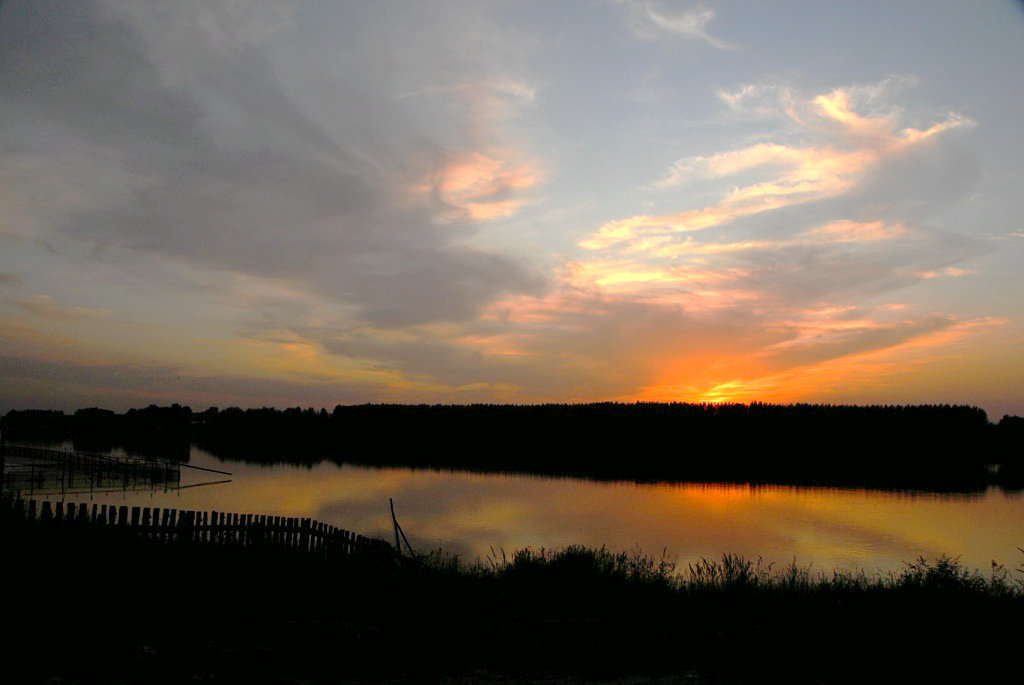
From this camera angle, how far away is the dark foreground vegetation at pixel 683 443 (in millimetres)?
71250

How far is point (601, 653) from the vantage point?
25.6ft

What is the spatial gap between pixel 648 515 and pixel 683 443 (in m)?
63.1

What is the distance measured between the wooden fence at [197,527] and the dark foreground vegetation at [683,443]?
165 ft

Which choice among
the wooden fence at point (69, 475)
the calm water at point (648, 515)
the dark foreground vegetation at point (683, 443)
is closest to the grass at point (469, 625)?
the calm water at point (648, 515)

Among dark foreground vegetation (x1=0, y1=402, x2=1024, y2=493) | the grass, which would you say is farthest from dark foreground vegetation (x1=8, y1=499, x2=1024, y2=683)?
dark foreground vegetation (x1=0, y1=402, x2=1024, y2=493)

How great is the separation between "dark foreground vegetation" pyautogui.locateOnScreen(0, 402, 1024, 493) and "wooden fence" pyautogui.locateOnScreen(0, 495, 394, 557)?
50175mm

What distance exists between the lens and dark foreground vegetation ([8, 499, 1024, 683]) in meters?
7.25

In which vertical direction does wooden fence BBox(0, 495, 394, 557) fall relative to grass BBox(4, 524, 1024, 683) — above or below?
above

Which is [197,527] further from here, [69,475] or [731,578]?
[69,475]

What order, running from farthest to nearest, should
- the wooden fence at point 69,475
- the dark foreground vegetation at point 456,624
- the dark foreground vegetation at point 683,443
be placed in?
the dark foreground vegetation at point 683,443 → the wooden fence at point 69,475 → the dark foreground vegetation at point 456,624

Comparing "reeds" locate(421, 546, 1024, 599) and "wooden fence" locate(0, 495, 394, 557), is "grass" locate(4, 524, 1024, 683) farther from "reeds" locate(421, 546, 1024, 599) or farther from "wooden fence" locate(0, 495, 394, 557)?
"wooden fence" locate(0, 495, 394, 557)

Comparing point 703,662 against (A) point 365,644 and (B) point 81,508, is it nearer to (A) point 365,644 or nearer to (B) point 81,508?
(A) point 365,644

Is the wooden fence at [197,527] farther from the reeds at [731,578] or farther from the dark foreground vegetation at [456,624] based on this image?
the reeds at [731,578]

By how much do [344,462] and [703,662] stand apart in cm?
7850
